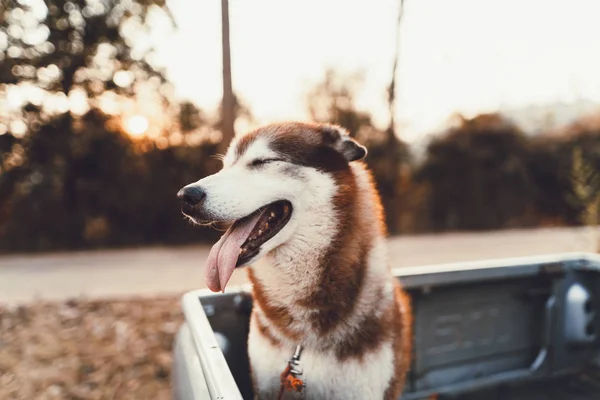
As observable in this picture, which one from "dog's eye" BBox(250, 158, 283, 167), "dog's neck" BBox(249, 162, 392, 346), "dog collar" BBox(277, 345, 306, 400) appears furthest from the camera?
"dog's eye" BBox(250, 158, 283, 167)

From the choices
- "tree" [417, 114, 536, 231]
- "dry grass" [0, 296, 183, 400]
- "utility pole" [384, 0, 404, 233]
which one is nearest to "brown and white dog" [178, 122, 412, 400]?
"dry grass" [0, 296, 183, 400]

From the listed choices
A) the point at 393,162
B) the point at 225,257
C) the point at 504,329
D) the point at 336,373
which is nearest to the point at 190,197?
the point at 225,257

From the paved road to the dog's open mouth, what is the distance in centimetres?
374

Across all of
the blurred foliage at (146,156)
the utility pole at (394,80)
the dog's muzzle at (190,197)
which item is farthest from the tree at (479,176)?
the dog's muzzle at (190,197)

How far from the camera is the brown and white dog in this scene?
1.89m

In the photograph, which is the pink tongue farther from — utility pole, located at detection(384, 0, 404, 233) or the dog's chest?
utility pole, located at detection(384, 0, 404, 233)

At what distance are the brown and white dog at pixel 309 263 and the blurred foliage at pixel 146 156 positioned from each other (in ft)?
12.6

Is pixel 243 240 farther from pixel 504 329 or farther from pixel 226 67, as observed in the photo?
pixel 504 329

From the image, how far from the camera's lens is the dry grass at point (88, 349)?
3.57m

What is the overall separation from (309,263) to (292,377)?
45 cm

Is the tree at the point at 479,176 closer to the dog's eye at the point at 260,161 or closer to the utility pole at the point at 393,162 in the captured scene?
the utility pole at the point at 393,162

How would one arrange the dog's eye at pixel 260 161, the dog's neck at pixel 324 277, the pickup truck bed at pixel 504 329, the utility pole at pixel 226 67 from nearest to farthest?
1. the dog's neck at pixel 324 277
2. the dog's eye at pixel 260 161
3. the pickup truck bed at pixel 504 329
4. the utility pole at pixel 226 67

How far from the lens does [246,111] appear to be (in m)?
7.68

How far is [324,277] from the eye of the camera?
1.98 metres
